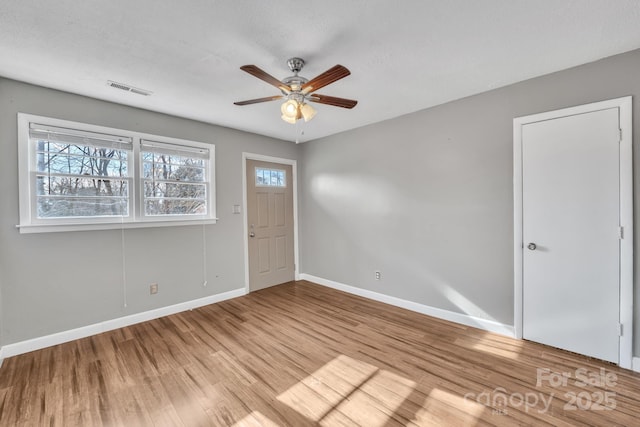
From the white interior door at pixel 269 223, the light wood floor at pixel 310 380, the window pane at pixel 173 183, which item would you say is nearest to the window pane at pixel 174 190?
the window pane at pixel 173 183

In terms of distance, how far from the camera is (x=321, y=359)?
232 centimetres

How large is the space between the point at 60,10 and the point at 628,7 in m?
3.40

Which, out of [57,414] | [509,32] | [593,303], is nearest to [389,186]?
[509,32]

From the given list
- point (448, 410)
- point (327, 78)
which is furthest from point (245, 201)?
point (448, 410)

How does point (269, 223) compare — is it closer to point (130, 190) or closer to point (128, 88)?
point (130, 190)

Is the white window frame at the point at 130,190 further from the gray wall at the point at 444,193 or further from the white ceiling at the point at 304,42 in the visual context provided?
the gray wall at the point at 444,193

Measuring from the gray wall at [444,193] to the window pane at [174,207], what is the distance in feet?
6.55

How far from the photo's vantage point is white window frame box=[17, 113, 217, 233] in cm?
242

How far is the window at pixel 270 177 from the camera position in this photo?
432 centimetres

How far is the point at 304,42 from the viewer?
1850 mm

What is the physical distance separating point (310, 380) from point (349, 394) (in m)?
0.33

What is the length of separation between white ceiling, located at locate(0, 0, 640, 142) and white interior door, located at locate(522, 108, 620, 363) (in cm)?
63

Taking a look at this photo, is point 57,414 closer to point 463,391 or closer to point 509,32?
point 463,391

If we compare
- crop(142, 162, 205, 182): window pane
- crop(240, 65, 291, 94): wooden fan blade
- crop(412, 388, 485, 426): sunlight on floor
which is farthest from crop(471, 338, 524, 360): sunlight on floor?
crop(142, 162, 205, 182): window pane
